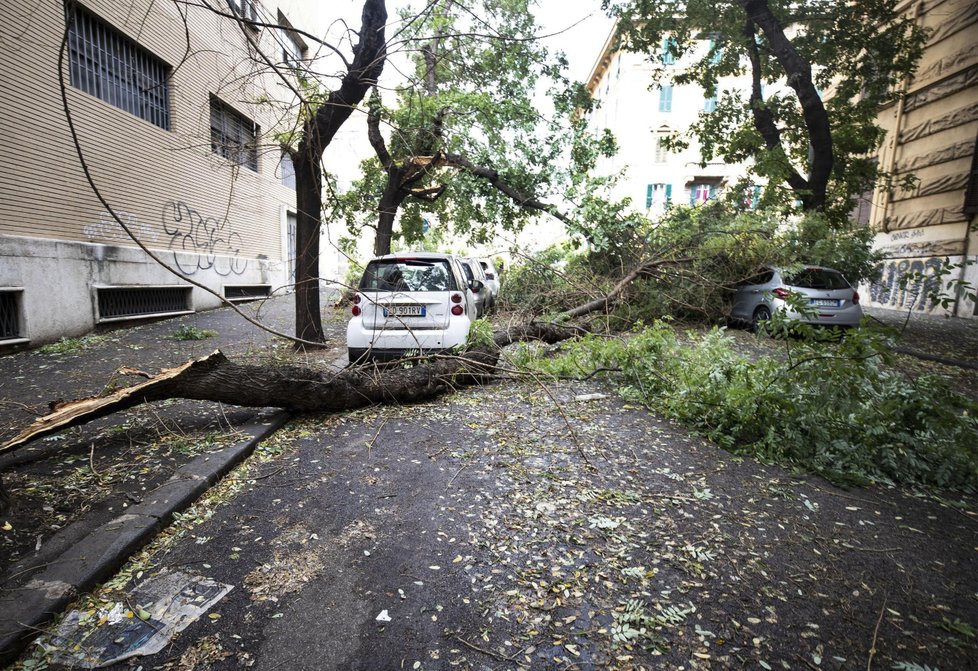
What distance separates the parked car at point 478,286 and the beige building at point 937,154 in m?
10.3

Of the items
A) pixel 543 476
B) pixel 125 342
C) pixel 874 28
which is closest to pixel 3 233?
pixel 125 342

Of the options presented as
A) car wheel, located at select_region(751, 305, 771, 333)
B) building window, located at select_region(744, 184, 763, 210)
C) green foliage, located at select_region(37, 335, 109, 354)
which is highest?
building window, located at select_region(744, 184, 763, 210)

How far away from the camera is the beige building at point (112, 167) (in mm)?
7250

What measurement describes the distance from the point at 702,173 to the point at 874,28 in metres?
18.5

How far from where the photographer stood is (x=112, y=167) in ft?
30.1

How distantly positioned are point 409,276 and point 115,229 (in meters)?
6.71

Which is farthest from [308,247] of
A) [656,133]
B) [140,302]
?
[656,133]

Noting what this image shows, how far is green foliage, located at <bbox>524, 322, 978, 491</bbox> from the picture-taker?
3551 mm

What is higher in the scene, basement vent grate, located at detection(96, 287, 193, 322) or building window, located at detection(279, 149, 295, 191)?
building window, located at detection(279, 149, 295, 191)

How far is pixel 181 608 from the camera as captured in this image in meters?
2.29

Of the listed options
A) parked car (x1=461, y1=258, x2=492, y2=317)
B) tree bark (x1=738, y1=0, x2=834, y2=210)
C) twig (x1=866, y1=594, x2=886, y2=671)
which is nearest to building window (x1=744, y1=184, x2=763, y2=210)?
tree bark (x1=738, y1=0, x2=834, y2=210)

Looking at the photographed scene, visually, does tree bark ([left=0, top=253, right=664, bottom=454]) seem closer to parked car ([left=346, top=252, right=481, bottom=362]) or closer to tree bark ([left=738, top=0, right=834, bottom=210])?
parked car ([left=346, top=252, right=481, bottom=362])

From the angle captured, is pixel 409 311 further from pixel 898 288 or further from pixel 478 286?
pixel 898 288

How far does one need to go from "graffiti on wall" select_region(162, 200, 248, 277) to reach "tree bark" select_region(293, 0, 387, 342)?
3575 millimetres
